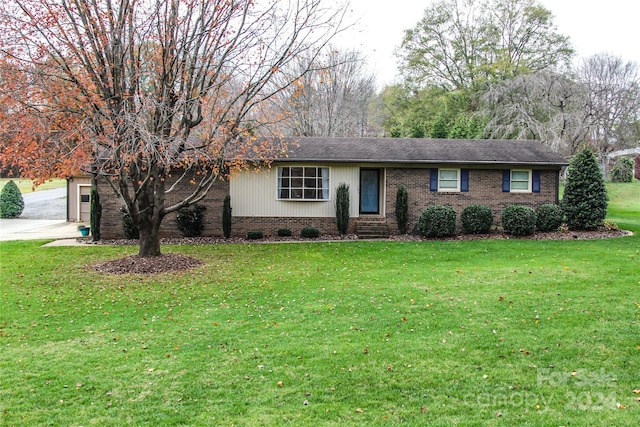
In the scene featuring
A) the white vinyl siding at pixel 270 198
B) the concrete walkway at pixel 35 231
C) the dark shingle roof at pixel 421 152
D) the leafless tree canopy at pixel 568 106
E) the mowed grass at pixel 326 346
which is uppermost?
the leafless tree canopy at pixel 568 106

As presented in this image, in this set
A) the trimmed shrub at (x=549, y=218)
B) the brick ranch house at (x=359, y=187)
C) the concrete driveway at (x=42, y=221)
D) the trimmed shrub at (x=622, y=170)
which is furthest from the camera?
the trimmed shrub at (x=622, y=170)

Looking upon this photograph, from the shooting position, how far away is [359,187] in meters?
17.5

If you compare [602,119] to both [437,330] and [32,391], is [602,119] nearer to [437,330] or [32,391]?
[437,330]

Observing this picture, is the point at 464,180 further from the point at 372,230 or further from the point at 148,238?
the point at 148,238

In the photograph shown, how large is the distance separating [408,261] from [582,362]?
6.70m

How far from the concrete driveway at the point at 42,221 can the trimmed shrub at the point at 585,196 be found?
59.0ft

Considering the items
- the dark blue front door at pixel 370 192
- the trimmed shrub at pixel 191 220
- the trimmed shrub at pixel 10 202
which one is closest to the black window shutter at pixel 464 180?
the dark blue front door at pixel 370 192

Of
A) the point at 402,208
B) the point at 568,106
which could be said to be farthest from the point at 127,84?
the point at 568,106

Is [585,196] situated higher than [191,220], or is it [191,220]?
[585,196]

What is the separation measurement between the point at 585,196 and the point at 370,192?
7402mm

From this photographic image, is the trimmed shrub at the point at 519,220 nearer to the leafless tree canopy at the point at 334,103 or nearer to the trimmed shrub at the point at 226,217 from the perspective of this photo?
the trimmed shrub at the point at 226,217

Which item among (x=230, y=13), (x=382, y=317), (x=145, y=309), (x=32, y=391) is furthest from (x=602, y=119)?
(x=32, y=391)

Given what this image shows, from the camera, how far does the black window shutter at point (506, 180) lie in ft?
56.5

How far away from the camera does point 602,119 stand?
28.6 metres
